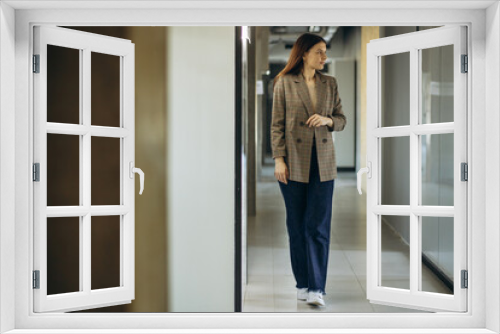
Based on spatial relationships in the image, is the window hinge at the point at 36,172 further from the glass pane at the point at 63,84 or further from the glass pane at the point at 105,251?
the glass pane at the point at 105,251

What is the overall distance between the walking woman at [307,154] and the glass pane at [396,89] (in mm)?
1428

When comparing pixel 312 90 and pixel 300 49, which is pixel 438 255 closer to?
pixel 312 90

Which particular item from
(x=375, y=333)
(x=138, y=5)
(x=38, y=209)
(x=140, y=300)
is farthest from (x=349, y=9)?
(x=140, y=300)

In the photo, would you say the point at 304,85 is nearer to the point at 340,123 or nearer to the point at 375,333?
the point at 340,123

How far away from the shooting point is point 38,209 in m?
2.44

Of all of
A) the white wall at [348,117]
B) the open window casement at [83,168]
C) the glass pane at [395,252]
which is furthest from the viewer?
the white wall at [348,117]

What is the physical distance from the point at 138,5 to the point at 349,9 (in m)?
0.90

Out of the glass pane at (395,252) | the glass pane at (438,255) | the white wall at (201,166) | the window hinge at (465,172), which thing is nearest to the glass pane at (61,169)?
the white wall at (201,166)

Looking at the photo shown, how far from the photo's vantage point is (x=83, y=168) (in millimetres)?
2773

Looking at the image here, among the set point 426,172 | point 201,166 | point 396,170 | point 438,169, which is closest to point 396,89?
point 396,170

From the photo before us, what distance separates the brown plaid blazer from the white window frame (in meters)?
1.43

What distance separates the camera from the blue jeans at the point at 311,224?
370 centimetres

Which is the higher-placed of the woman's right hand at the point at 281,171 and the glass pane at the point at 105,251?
the woman's right hand at the point at 281,171

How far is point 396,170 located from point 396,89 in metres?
0.84
